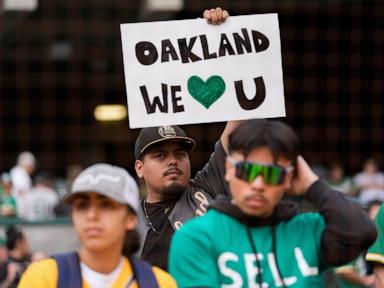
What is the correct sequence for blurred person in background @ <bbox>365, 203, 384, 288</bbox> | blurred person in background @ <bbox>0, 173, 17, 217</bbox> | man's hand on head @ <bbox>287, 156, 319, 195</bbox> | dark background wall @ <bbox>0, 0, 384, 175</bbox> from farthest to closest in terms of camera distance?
dark background wall @ <bbox>0, 0, 384, 175</bbox>
blurred person in background @ <bbox>0, 173, 17, 217</bbox>
blurred person in background @ <bbox>365, 203, 384, 288</bbox>
man's hand on head @ <bbox>287, 156, 319, 195</bbox>

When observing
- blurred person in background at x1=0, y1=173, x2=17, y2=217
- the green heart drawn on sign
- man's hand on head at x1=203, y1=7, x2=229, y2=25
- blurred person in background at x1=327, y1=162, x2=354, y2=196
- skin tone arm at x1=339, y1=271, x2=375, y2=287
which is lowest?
blurred person in background at x1=327, y1=162, x2=354, y2=196

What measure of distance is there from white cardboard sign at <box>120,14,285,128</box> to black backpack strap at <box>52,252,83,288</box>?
150cm

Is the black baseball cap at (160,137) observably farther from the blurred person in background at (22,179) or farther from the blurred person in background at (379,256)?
the blurred person in background at (22,179)

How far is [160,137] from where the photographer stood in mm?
5406

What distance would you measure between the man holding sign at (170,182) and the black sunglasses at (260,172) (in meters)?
1.19

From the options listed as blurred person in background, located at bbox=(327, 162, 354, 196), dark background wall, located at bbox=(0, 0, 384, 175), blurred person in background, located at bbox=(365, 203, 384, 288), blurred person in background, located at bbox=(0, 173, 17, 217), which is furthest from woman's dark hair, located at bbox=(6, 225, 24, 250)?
dark background wall, located at bbox=(0, 0, 384, 175)

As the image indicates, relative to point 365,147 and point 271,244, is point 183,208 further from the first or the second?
point 365,147

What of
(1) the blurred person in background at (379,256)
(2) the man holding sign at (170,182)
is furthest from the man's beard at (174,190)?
(1) the blurred person in background at (379,256)

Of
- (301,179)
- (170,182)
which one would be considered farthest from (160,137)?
(301,179)

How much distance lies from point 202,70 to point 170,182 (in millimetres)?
482

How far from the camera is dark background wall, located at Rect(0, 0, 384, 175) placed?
21.1 metres

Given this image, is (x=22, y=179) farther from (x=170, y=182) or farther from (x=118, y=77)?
(x=170, y=182)

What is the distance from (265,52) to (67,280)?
1.86m

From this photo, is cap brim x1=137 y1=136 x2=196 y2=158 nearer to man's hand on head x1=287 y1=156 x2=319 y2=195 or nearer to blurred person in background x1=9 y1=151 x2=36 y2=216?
man's hand on head x1=287 y1=156 x2=319 y2=195
